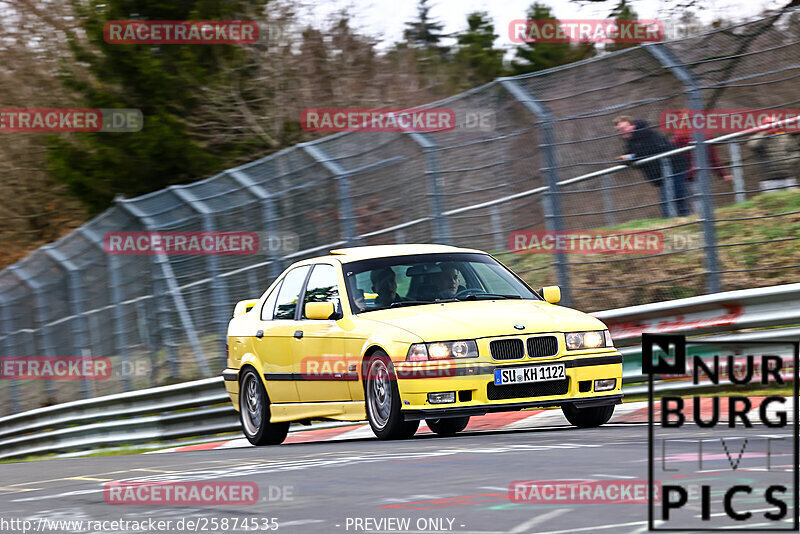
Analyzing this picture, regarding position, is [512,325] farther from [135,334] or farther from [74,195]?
[74,195]

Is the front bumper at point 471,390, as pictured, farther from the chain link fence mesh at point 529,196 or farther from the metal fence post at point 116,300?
the metal fence post at point 116,300

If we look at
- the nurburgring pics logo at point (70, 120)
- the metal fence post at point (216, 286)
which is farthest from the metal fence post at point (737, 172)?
the nurburgring pics logo at point (70, 120)

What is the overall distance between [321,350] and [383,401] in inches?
44.8

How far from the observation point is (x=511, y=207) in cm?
1270

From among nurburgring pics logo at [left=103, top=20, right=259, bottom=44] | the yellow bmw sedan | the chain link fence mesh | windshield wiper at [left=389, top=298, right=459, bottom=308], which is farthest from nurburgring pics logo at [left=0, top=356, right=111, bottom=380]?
windshield wiper at [left=389, top=298, right=459, bottom=308]

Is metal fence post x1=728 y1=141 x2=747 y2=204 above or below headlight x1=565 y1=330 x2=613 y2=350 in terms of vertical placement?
above

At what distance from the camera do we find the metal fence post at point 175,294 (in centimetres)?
1655

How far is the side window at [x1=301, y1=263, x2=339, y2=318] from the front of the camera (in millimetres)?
10742

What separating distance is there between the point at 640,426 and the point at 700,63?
3491mm

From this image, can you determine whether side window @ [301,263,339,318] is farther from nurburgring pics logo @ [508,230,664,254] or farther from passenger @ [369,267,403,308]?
nurburgring pics logo @ [508,230,664,254]

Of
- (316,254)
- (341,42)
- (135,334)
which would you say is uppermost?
(341,42)

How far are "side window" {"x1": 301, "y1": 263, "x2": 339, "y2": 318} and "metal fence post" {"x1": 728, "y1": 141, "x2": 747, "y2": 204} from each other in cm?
338

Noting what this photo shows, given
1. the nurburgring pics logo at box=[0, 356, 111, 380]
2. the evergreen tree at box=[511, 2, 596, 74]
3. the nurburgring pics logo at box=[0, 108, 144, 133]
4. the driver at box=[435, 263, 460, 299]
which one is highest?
the evergreen tree at box=[511, 2, 596, 74]

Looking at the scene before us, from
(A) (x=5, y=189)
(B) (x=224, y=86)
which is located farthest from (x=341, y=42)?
(A) (x=5, y=189)
